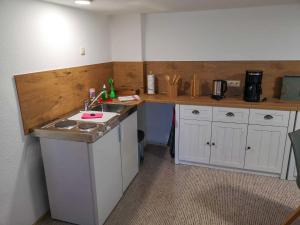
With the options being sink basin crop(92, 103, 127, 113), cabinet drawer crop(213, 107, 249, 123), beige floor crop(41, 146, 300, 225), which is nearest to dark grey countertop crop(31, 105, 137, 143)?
sink basin crop(92, 103, 127, 113)

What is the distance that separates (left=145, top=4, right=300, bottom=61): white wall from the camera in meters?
2.60

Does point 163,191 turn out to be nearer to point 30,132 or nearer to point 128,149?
point 128,149

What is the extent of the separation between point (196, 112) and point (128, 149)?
91cm

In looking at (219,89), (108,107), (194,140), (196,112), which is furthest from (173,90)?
(108,107)

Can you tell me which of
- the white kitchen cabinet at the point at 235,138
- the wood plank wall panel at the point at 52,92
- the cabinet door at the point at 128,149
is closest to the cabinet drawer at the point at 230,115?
the white kitchen cabinet at the point at 235,138

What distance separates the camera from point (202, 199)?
2.25 m

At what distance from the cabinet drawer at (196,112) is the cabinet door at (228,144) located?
5.0 inches

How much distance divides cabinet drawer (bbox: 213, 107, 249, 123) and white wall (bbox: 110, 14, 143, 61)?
124 centimetres

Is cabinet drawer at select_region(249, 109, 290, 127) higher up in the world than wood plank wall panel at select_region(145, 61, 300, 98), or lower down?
lower down

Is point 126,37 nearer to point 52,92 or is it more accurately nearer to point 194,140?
point 52,92

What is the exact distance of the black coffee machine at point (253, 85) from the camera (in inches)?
99.5

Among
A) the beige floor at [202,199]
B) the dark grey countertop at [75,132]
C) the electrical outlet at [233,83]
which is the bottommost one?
the beige floor at [202,199]

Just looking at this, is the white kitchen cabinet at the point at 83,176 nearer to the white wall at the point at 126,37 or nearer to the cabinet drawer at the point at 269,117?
the white wall at the point at 126,37

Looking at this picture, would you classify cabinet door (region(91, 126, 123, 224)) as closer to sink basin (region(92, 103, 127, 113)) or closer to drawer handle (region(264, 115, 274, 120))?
sink basin (region(92, 103, 127, 113))
